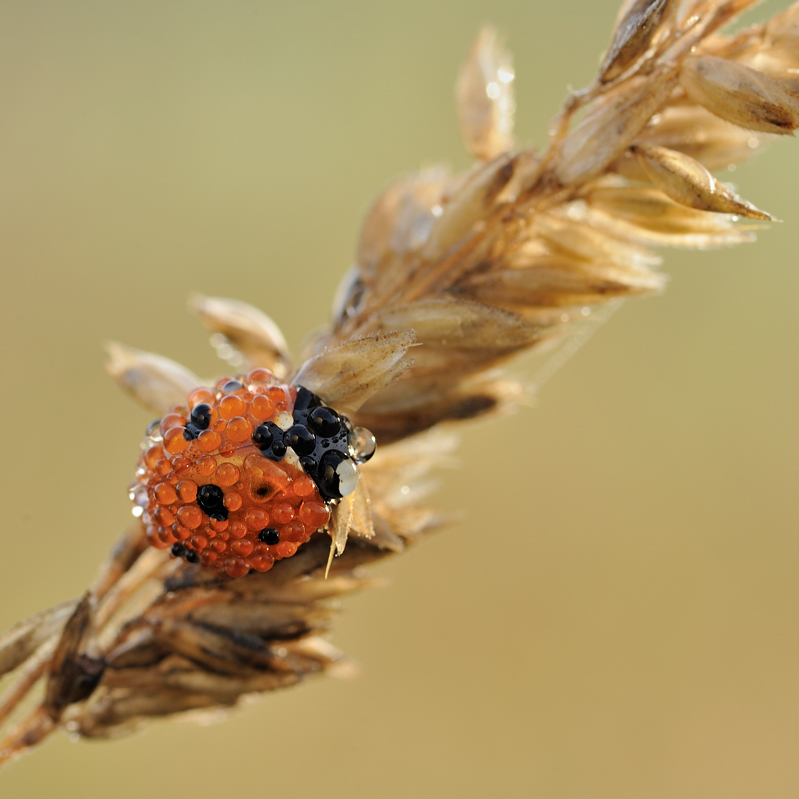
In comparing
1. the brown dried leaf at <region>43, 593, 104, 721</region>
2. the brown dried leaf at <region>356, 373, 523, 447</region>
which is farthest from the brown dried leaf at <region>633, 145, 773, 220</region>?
the brown dried leaf at <region>43, 593, 104, 721</region>

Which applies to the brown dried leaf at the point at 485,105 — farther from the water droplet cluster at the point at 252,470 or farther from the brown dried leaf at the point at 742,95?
the water droplet cluster at the point at 252,470

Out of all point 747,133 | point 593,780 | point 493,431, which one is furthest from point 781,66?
point 593,780

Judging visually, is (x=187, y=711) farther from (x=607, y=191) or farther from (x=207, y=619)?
(x=607, y=191)

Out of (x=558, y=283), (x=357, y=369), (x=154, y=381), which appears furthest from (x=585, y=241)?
(x=154, y=381)

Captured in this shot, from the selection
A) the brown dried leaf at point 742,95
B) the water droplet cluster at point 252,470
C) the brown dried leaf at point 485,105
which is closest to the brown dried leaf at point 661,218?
the brown dried leaf at point 742,95

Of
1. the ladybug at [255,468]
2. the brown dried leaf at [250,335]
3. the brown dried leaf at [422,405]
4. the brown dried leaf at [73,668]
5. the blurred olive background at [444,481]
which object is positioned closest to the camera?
the ladybug at [255,468]

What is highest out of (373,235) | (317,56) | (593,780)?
(317,56)
